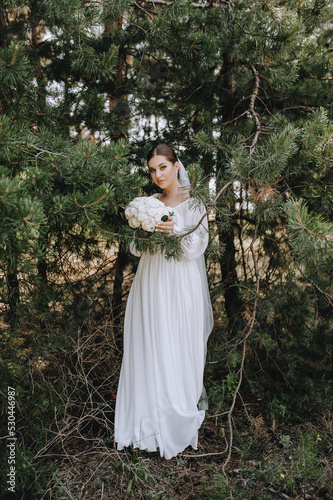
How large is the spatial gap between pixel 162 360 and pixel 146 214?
0.93 meters

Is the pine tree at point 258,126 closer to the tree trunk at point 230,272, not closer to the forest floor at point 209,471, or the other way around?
the tree trunk at point 230,272

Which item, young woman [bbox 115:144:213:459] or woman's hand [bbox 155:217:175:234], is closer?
woman's hand [bbox 155:217:175:234]

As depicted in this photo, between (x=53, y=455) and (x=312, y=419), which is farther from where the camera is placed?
(x=312, y=419)

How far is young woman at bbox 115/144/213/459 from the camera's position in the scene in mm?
2395

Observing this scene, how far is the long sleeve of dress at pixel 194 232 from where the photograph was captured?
2322 millimetres

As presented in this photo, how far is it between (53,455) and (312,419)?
191 centimetres

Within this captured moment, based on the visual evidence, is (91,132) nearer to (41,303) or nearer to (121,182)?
(121,182)

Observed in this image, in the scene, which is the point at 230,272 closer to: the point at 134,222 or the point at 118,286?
the point at 118,286

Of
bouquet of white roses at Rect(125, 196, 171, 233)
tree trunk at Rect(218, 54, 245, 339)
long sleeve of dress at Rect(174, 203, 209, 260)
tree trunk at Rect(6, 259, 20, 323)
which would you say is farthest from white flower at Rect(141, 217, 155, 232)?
tree trunk at Rect(218, 54, 245, 339)

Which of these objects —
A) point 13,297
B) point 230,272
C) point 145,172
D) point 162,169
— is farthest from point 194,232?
point 13,297

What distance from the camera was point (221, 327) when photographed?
3.43 metres

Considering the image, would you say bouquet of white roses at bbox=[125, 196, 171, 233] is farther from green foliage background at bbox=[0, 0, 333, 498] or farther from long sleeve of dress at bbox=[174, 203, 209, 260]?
long sleeve of dress at bbox=[174, 203, 209, 260]

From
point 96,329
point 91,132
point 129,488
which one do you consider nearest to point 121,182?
point 91,132

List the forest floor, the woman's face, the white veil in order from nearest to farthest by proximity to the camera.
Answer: the forest floor < the woman's face < the white veil
